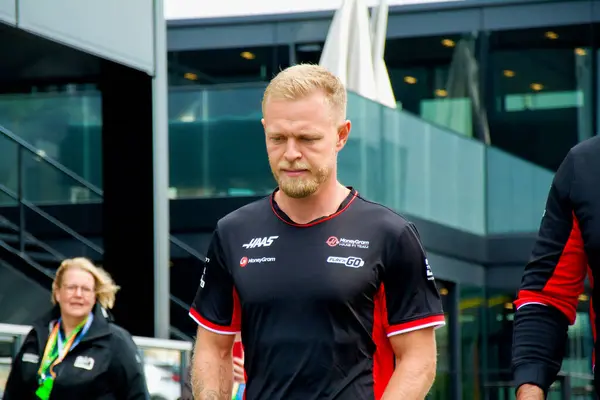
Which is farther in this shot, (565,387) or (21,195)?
(565,387)

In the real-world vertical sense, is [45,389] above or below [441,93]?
below

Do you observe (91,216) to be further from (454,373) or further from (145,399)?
(145,399)

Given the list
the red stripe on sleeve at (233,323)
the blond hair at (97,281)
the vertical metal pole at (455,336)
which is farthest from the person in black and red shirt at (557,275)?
the vertical metal pole at (455,336)

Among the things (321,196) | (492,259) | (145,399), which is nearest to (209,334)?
(321,196)

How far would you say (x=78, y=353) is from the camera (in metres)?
9.73

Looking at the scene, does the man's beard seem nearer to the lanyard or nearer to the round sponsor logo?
the round sponsor logo

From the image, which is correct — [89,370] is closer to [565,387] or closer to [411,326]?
[411,326]

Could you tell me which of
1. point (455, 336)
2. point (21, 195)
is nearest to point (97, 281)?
point (21, 195)

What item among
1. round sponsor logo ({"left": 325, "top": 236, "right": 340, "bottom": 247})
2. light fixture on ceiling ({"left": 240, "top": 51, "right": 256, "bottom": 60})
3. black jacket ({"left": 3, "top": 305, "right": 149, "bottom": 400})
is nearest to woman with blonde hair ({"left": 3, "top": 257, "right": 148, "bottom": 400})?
black jacket ({"left": 3, "top": 305, "right": 149, "bottom": 400})

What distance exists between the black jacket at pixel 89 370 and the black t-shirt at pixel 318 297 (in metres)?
4.66

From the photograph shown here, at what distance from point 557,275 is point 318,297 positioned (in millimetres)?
765

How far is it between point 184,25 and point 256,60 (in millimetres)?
1666

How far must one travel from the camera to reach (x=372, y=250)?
4965 millimetres

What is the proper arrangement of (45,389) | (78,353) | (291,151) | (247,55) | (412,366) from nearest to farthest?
(291,151) < (412,366) < (45,389) < (78,353) < (247,55)
